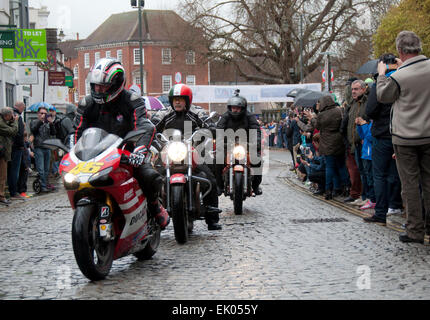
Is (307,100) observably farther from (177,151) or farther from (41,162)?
(177,151)

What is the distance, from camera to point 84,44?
117688 millimetres

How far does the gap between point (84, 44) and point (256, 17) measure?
79.0 m

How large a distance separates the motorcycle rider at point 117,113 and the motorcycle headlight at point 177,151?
146cm

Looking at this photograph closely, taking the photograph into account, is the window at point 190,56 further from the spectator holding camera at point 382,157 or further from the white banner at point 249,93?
the spectator holding camera at point 382,157

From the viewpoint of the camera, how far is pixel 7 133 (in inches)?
574

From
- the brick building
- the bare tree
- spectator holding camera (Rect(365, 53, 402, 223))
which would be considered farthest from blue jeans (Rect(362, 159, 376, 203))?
the brick building

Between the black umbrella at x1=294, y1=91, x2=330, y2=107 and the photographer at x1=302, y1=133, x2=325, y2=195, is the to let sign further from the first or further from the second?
the photographer at x1=302, y1=133, x2=325, y2=195

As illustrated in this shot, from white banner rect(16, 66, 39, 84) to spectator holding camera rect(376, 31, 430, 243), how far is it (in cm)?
2231

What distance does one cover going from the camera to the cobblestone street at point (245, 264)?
5.82 metres

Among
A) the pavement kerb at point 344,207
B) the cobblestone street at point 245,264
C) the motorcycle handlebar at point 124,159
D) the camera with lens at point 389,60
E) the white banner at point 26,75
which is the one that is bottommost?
the pavement kerb at point 344,207

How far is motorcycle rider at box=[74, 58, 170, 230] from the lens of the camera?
6.76m

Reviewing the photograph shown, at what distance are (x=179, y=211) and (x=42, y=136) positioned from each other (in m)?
10.4

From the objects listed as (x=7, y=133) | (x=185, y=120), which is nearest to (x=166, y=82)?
(x=7, y=133)

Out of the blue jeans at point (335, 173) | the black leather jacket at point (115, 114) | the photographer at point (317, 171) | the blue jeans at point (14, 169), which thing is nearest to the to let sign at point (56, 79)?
the blue jeans at point (14, 169)
